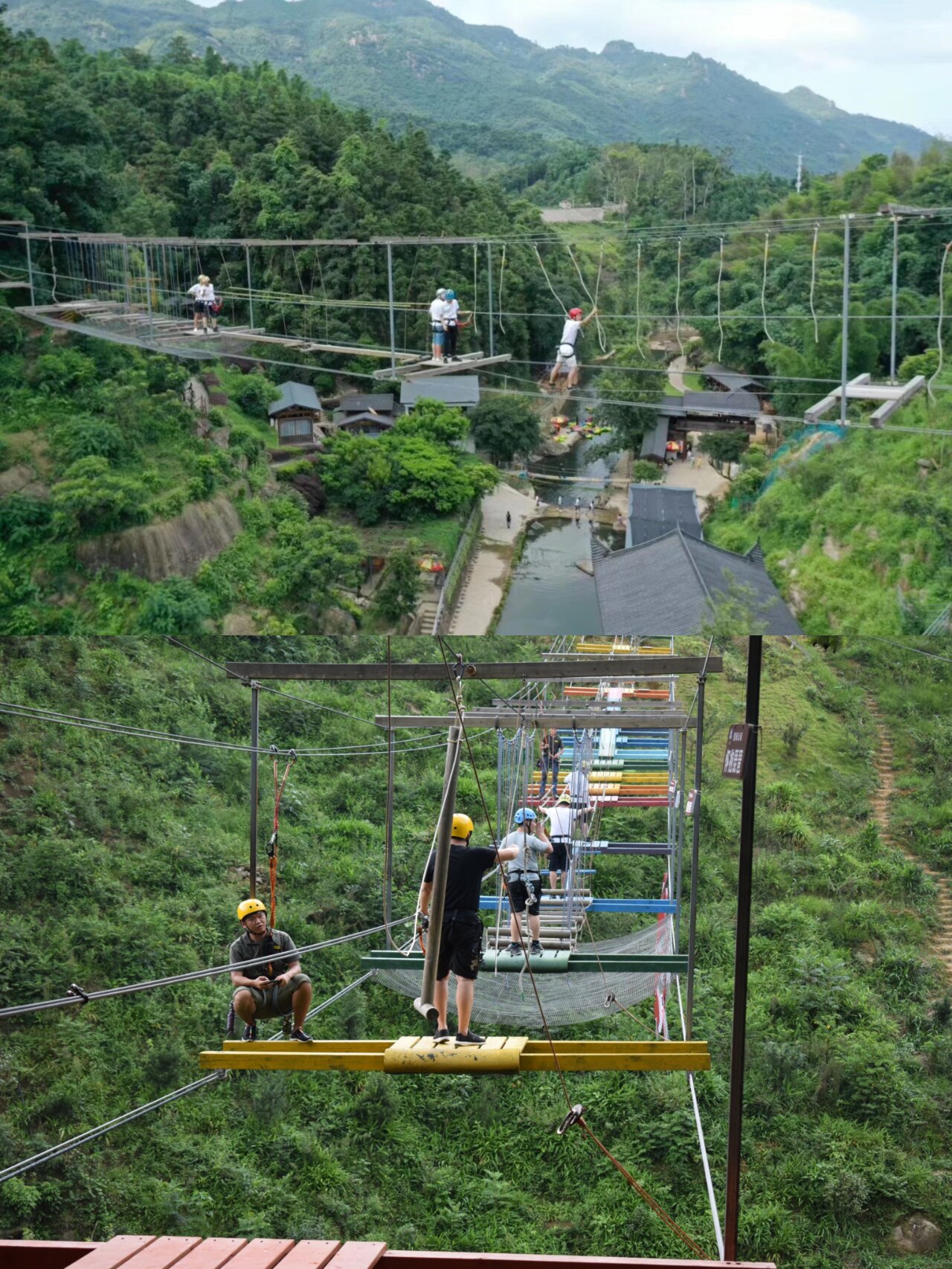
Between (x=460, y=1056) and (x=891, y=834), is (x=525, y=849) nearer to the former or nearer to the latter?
(x=460, y=1056)

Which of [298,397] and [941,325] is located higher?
[941,325]

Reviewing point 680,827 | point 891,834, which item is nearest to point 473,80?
point 891,834

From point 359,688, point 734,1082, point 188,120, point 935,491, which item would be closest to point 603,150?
point 188,120

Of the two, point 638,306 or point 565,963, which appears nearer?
point 565,963

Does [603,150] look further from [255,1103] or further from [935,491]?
[255,1103]

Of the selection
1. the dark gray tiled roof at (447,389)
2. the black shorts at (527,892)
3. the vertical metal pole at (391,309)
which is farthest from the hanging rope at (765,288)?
the black shorts at (527,892)

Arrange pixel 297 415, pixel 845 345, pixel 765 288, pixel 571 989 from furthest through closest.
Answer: pixel 765 288 → pixel 297 415 → pixel 845 345 → pixel 571 989

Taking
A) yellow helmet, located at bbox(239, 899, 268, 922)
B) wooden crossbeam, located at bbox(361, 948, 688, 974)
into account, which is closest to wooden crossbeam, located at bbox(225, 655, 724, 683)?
yellow helmet, located at bbox(239, 899, 268, 922)

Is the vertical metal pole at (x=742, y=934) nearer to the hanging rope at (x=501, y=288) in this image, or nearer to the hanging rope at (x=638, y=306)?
the hanging rope at (x=501, y=288)
